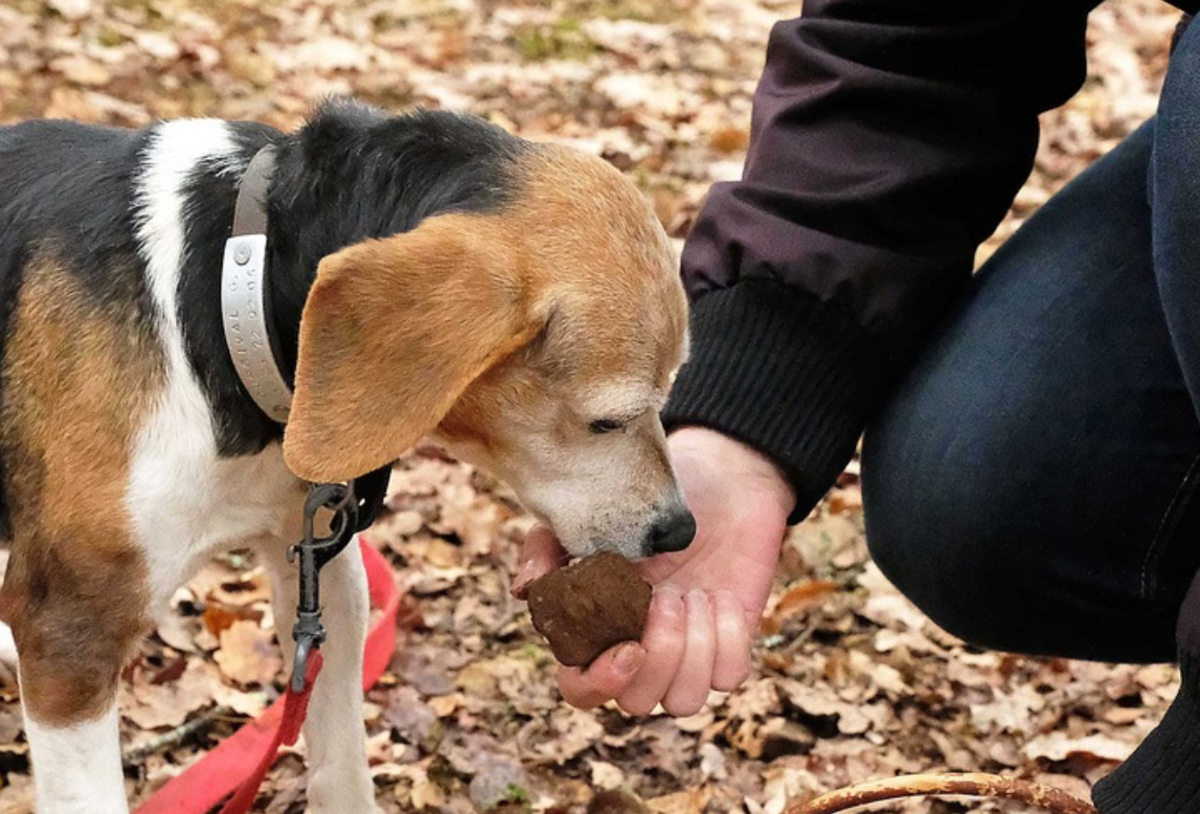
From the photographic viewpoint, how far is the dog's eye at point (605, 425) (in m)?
2.68

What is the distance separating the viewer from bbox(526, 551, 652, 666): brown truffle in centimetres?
259

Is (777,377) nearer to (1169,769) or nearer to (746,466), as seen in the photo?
(746,466)

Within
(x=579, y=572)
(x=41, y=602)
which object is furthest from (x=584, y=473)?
(x=41, y=602)

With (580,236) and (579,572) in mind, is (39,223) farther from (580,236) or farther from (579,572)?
(579,572)

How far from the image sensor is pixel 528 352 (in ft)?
8.43

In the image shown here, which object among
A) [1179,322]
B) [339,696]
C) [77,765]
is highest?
[1179,322]

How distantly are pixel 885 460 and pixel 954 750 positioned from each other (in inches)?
41.5

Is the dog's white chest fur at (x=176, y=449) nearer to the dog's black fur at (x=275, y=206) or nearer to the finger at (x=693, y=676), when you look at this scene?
the dog's black fur at (x=275, y=206)

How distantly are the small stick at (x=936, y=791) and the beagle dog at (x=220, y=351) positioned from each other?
535 mm

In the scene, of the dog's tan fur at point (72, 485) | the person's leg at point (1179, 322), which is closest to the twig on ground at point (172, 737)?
the dog's tan fur at point (72, 485)

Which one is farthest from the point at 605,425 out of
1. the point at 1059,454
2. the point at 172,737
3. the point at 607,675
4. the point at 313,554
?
the point at 172,737

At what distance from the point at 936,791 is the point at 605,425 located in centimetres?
85

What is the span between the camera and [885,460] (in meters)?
3.20

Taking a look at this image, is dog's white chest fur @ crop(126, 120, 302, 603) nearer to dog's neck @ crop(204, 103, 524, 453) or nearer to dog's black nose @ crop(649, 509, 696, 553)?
dog's neck @ crop(204, 103, 524, 453)
